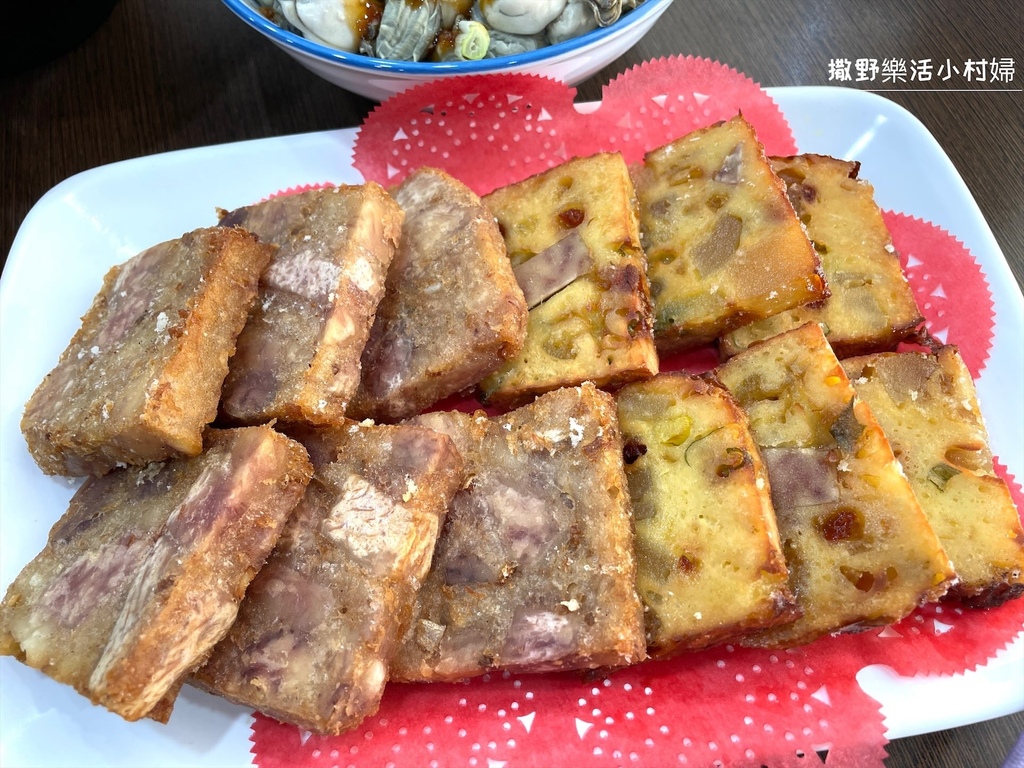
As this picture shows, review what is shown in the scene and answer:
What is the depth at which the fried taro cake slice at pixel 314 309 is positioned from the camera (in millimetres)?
2469

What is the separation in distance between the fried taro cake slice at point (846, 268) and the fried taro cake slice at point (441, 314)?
955mm

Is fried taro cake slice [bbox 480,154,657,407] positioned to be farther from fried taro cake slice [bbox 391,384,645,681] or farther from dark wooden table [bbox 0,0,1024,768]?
dark wooden table [bbox 0,0,1024,768]

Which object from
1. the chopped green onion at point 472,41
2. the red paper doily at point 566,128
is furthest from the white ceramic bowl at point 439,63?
the red paper doily at point 566,128

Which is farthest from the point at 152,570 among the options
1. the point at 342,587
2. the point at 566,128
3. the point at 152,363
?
the point at 566,128

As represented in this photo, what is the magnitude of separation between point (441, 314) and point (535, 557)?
37.6 inches

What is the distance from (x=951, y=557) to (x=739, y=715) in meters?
0.89

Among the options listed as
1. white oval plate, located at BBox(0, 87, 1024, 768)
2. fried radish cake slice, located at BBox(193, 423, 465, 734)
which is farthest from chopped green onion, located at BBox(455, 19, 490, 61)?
fried radish cake slice, located at BBox(193, 423, 465, 734)

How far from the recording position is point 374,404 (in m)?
2.71

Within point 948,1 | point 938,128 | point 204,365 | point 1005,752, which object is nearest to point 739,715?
point 1005,752

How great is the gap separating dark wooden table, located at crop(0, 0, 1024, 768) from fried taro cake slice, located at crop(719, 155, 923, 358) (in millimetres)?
1213

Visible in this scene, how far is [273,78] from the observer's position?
13.7ft

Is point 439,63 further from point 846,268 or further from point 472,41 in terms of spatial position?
point 846,268

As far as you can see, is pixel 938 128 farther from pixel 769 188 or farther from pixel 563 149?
pixel 563 149

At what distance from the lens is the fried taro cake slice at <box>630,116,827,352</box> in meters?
2.72
